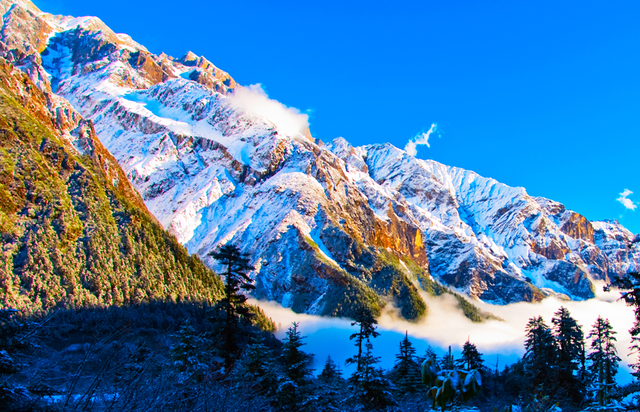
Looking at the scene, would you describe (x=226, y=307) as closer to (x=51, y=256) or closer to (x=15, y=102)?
(x=51, y=256)

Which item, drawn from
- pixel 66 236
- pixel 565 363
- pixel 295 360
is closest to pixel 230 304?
pixel 295 360

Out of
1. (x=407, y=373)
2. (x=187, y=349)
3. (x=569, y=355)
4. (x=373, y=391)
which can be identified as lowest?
(x=373, y=391)

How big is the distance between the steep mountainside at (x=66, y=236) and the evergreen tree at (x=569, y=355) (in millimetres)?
67093

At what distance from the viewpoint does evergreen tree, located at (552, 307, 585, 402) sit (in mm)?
37156

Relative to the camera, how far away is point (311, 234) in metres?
190

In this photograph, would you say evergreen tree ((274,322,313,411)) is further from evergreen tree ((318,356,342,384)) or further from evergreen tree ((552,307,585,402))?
evergreen tree ((552,307,585,402))

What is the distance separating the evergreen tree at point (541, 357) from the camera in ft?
121

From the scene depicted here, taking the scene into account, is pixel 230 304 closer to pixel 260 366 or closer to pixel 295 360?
pixel 260 366

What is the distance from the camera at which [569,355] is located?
139ft

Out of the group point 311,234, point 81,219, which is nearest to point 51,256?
point 81,219

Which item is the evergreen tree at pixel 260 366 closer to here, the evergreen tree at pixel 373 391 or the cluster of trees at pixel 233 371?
the cluster of trees at pixel 233 371

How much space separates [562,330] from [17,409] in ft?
166

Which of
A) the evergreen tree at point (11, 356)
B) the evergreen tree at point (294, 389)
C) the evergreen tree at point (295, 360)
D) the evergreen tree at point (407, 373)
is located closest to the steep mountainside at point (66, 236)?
the evergreen tree at point (295, 360)

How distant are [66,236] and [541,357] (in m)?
76.7
